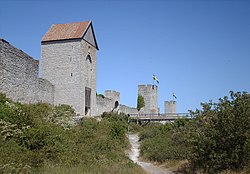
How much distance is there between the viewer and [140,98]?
46.4m

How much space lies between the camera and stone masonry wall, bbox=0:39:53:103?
1597cm

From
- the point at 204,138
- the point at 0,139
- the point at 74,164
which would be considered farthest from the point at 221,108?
the point at 0,139

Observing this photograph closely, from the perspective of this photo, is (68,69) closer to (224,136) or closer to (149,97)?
(224,136)

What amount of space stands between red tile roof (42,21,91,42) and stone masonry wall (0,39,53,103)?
240 inches

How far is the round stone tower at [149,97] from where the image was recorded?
46.8 meters

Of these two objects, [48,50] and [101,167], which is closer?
[101,167]

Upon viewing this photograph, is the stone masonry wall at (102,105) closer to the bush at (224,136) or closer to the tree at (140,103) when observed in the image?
the tree at (140,103)

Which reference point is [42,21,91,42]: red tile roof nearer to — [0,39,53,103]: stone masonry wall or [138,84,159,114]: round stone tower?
[0,39,53,103]: stone masonry wall

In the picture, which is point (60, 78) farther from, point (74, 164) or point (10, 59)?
point (74, 164)

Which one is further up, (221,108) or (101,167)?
(221,108)

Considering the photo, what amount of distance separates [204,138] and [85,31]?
1882cm

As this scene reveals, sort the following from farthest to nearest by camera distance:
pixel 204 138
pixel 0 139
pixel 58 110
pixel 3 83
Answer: pixel 58 110, pixel 3 83, pixel 204 138, pixel 0 139

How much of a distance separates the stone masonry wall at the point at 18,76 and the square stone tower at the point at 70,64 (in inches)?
147

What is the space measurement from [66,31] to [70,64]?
3445 millimetres
